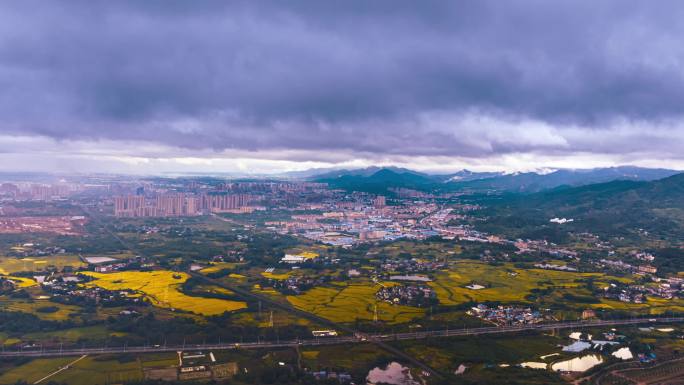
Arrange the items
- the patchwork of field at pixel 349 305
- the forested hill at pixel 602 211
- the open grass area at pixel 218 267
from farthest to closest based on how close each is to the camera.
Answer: the forested hill at pixel 602 211 → the open grass area at pixel 218 267 → the patchwork of field at pixel 349 305

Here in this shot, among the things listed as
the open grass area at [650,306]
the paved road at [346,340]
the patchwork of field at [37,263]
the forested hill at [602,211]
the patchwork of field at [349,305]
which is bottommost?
the paved road at [346,340]

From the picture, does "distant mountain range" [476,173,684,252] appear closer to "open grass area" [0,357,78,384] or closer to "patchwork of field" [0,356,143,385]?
"patchwork of field" [0,356,143,385]

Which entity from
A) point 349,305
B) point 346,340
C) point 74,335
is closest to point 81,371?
point 74,335

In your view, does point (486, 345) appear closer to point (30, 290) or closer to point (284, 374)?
point (284, 374)

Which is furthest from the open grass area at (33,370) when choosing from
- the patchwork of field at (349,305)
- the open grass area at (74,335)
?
the patchwork of field at (349,305)

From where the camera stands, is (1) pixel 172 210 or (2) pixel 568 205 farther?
(2) pixel 568 205

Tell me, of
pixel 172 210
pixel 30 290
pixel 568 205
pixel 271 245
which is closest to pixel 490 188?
pixel 568 205

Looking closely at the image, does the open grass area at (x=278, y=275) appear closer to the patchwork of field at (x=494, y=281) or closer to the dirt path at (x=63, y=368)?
the patchwork of field at (x=494, y=281)
